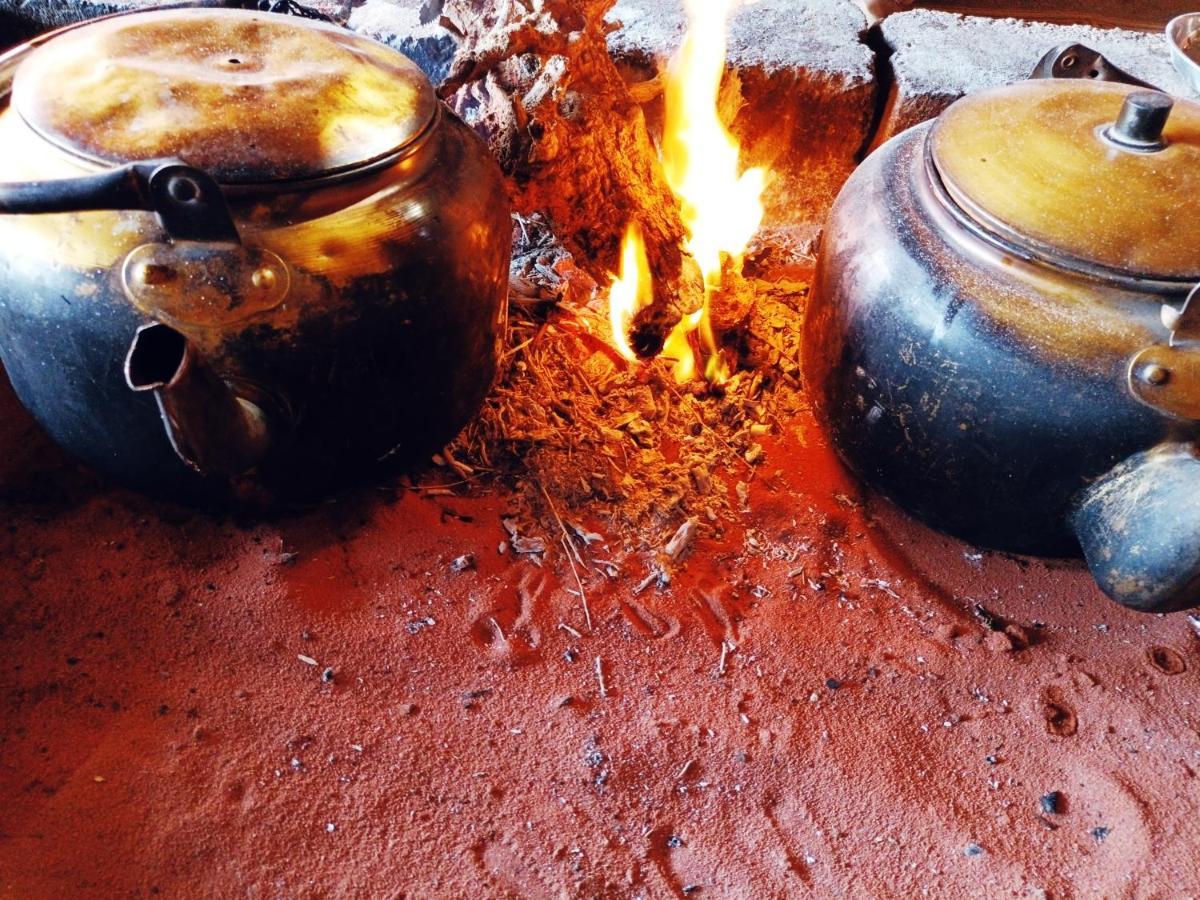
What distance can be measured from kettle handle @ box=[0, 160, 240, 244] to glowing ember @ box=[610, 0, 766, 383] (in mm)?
1551

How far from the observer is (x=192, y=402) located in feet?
4.60

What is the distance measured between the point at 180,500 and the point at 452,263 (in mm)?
830

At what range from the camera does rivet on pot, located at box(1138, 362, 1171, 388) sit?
66.2 inches

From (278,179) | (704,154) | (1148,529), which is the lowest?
(704,154)

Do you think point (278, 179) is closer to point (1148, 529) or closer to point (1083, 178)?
point (1083, 178)

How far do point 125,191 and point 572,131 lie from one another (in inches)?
58.6

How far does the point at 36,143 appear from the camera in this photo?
169 centimetres

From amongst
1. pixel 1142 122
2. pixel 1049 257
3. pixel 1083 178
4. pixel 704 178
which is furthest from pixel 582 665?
pixel 704 178

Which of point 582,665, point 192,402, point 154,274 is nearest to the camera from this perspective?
point 192,402

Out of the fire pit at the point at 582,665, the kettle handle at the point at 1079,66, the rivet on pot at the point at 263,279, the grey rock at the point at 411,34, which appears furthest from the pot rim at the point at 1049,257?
the grey rock at the point at 411,34

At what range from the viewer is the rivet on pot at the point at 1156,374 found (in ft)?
5.51

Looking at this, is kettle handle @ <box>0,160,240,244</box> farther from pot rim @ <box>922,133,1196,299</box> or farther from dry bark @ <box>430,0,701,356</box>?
pot rim @ <box>922,133,1196,299</box>

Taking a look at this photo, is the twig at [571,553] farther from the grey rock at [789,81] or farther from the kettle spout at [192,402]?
the grey rock at [789,81]

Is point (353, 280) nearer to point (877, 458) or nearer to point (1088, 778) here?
point (877, 458)
